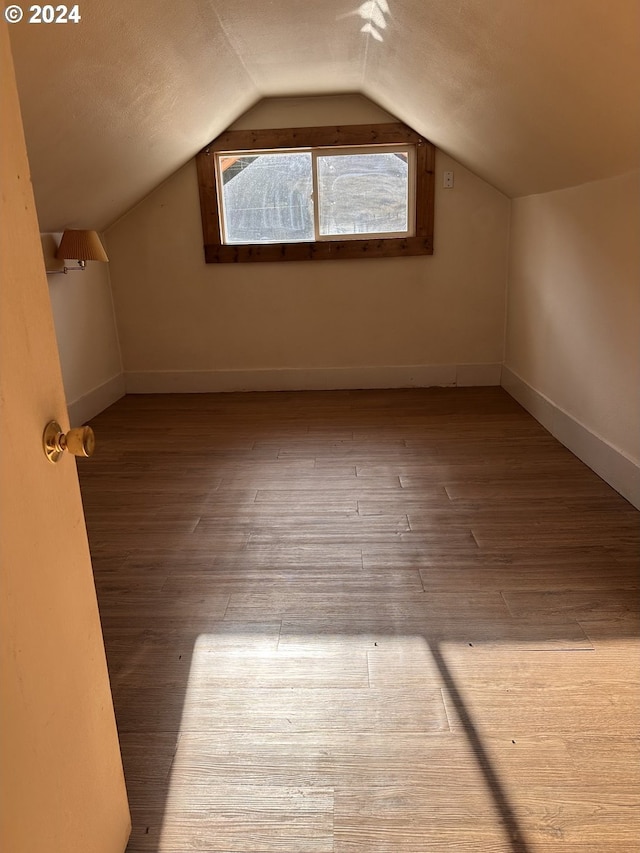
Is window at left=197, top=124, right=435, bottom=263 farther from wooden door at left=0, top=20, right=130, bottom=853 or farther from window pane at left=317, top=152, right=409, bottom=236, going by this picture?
wooden door at left=0, top=20, right=130, bottom=853

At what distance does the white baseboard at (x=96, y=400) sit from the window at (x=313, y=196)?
1.23m

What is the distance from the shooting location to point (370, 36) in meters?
2.98

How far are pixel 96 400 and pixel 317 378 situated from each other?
1679mm

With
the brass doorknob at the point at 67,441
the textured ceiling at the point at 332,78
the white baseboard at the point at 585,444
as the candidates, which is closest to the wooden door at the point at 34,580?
the brass doorknob at the point at 67,441

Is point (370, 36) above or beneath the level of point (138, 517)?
above

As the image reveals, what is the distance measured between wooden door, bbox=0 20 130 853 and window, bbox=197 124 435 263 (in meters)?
3.80

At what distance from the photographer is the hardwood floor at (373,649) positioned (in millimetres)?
1327

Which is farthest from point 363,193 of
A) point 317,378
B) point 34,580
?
point 34,580

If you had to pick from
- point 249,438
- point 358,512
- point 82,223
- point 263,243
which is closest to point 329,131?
point 263,243

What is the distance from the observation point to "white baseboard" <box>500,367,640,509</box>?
272cm

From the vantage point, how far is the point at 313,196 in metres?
4.48

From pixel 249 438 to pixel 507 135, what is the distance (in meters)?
2.22

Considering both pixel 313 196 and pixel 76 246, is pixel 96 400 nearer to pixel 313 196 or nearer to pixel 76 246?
pixel 76 246

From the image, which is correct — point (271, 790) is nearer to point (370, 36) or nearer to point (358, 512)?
point (358, 512)
